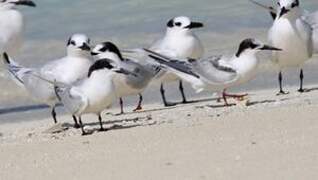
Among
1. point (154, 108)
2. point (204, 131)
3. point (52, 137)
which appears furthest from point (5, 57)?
point (204, 131)

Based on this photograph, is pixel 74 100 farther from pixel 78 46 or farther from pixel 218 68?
pixel 218 68

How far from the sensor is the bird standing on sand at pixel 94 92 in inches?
302

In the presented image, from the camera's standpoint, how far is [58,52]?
39.3 feet

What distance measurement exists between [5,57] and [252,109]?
2785mm

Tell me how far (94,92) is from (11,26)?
3.28 metres

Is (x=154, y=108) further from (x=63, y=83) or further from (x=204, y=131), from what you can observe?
(x=204, y=131)

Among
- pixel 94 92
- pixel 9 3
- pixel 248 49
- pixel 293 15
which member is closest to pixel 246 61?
pixel 248 49

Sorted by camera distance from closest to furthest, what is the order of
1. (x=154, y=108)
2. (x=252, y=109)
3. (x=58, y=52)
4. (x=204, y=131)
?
(x=204, y=131), (x=252, y=109), (x=154, y=108), (x=58, y=52)

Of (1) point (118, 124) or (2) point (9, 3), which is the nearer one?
(1) point (118, 124)

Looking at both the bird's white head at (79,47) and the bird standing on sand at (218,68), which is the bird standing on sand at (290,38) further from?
the bird's white head at (79,47)

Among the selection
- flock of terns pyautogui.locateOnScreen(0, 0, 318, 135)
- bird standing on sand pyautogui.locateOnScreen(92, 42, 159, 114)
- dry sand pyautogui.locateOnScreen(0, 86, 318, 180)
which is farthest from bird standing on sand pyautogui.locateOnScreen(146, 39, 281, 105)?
dry sand pyautogui.locateOnScreen(0, 86, 318, 180)

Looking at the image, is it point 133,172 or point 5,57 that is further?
point 5,57

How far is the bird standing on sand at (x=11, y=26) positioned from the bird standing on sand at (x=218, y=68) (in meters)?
2.19

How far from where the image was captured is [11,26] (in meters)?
10.7
